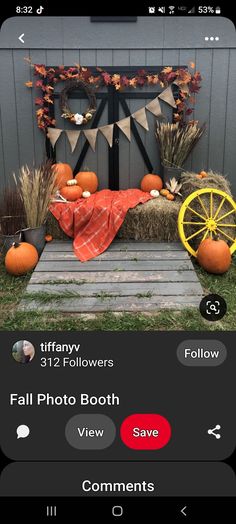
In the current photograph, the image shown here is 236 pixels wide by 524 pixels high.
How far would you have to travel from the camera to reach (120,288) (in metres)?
2.74

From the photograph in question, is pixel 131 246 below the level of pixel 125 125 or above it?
below

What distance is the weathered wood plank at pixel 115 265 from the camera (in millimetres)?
2986

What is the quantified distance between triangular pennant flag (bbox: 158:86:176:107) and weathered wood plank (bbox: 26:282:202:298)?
1819mm

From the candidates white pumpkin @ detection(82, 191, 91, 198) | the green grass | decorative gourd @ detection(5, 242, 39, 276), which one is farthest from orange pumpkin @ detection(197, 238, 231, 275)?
white pumpkin @ detection(82, 191, 91, 198)

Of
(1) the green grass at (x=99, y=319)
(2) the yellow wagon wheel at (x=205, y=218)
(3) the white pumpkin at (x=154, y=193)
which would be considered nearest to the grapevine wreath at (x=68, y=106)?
(3) the white pumpkin at (x=154, y=193)

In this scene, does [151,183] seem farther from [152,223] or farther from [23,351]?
[23,351]

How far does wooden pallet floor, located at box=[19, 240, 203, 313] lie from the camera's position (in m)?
2.55

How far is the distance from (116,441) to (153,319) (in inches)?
54.0

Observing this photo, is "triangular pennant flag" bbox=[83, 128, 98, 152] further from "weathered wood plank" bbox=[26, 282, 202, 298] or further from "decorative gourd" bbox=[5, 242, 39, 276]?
"weathered wood plank" bbox=[26, 282, 202, 298]

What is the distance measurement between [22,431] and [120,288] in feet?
5.69
